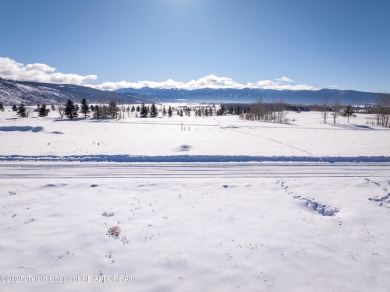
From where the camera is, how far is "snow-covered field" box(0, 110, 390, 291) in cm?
726

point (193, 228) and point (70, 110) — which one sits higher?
point (70, 110)

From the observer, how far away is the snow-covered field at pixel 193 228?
23.8ft

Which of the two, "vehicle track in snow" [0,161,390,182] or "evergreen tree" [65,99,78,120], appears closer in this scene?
"vehicle track in snow" [0,161,390,182]

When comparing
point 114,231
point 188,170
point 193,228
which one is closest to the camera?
point 114,231

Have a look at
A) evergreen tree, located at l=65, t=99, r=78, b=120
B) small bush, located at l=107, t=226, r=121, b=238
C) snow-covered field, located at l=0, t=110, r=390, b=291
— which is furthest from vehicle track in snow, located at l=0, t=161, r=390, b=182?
Result: evergreen tree, located at l=65, t=99, r=78, b=120

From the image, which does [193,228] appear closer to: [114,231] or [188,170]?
[114,231]

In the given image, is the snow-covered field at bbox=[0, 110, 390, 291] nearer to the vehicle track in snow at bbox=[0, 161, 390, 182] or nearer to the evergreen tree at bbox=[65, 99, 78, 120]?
the vehicle track in snow at bbox=[0, 161, 390, 182]

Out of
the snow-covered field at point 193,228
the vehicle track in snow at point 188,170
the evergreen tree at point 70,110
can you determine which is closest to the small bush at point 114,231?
the snow-covered field at point 193,228

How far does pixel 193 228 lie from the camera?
9.92 metres

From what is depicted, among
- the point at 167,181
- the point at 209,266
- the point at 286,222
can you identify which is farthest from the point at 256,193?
the point at 209,266

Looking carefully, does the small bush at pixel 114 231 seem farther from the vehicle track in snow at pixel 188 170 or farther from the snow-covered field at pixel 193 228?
the vehicle track in snow at pixel 188 170

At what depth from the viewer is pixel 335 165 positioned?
19.5 metres

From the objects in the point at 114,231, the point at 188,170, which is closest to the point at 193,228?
the point at 114,231

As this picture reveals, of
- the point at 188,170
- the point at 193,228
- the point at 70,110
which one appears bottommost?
the point at 193,228
